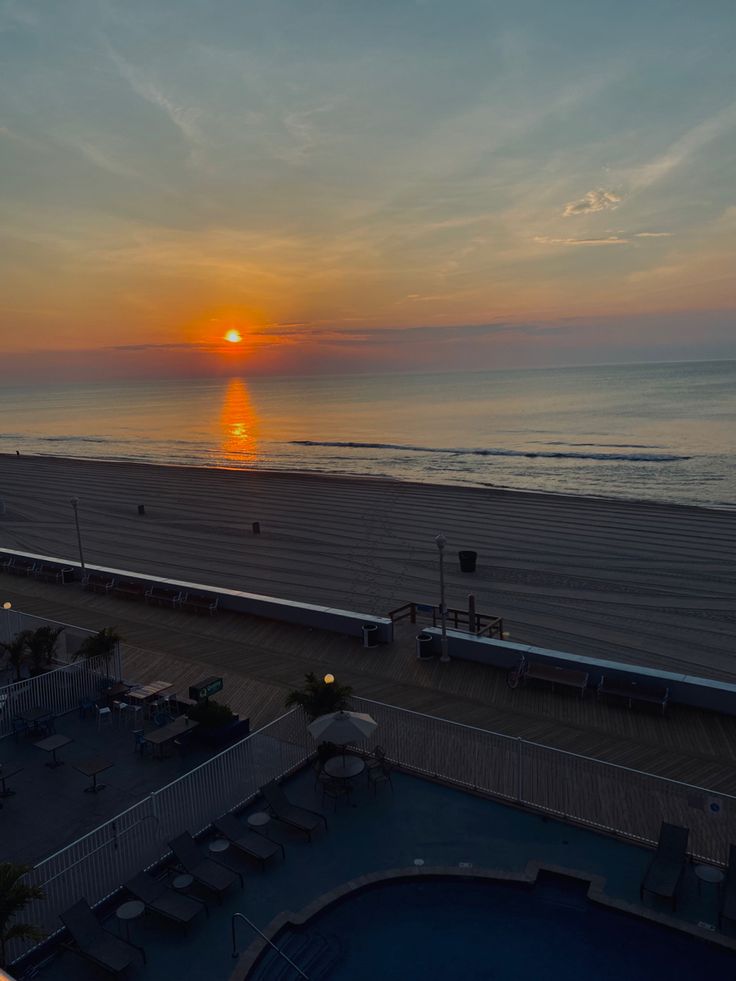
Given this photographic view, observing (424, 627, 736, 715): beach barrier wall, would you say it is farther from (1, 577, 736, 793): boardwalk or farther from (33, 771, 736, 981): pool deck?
(33, 771, 736, 981): pool deck

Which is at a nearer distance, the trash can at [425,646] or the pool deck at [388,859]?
the pool deck at [388,859]

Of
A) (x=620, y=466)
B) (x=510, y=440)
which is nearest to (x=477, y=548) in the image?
(x=620, y=466)

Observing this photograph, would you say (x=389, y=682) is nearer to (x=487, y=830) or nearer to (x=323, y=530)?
(x=487, y=830)

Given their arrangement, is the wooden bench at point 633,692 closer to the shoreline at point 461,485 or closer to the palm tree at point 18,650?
the palm tree at point 18,650

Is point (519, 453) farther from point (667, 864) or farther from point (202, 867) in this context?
point (202, 867)

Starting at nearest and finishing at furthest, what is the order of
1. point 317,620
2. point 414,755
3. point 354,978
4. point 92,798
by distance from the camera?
point 354,978 → point 92,798 → point 414,755 → point 317,620

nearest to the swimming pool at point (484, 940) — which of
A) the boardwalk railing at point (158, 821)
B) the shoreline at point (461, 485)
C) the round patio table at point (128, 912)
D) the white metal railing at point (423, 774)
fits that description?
the white metal railing at point (423, 774)

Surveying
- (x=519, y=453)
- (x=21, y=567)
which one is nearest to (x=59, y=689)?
(x=21, y=567)

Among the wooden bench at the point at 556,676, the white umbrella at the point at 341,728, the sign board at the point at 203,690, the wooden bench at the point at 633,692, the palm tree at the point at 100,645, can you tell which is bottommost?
the wooden bench at the point at 633,692
